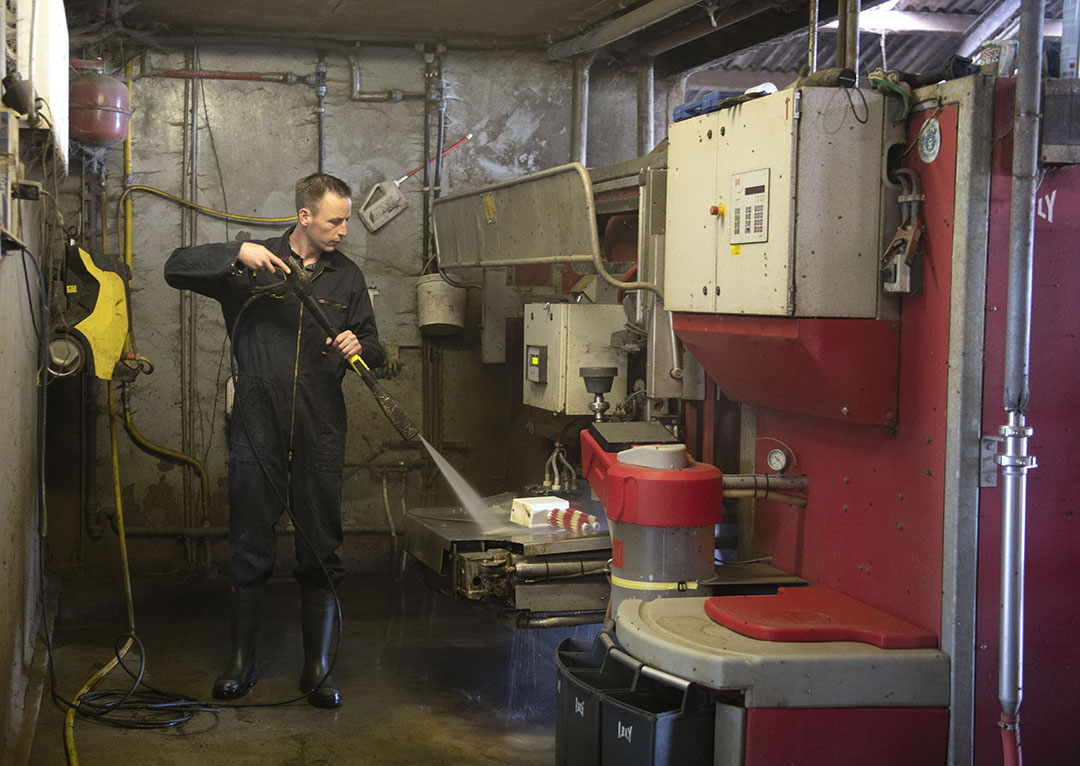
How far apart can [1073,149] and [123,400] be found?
4245 mm

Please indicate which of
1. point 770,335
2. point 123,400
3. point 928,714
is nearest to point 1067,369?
point 770,335

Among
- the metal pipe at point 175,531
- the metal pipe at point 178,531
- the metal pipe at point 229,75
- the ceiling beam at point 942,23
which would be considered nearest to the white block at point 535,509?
the metal pipe at point 178,531

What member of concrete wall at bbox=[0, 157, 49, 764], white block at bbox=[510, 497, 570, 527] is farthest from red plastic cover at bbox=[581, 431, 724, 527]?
concrete wall at bbox=[0, 157, 49, 764]

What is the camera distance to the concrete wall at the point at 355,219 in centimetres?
532

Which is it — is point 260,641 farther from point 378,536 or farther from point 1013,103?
point 1013,103

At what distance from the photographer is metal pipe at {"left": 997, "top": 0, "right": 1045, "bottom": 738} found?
2529 mm

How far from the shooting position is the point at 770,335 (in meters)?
2.91

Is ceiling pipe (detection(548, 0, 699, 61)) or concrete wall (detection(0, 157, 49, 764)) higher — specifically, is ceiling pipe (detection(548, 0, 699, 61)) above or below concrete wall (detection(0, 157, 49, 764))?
above

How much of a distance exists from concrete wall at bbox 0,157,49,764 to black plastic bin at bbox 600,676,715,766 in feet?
5.04

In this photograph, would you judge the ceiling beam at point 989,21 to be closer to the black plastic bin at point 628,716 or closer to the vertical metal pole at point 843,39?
the vertical metal pole at point 843,39

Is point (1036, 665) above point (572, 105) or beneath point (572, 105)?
beneath

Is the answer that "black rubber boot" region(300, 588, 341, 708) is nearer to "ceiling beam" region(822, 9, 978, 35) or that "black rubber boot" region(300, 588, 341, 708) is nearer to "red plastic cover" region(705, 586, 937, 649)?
"red plastic cover" region(705, 586, 937, 649)

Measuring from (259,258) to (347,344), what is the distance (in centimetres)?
39

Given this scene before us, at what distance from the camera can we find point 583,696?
9.07ft
